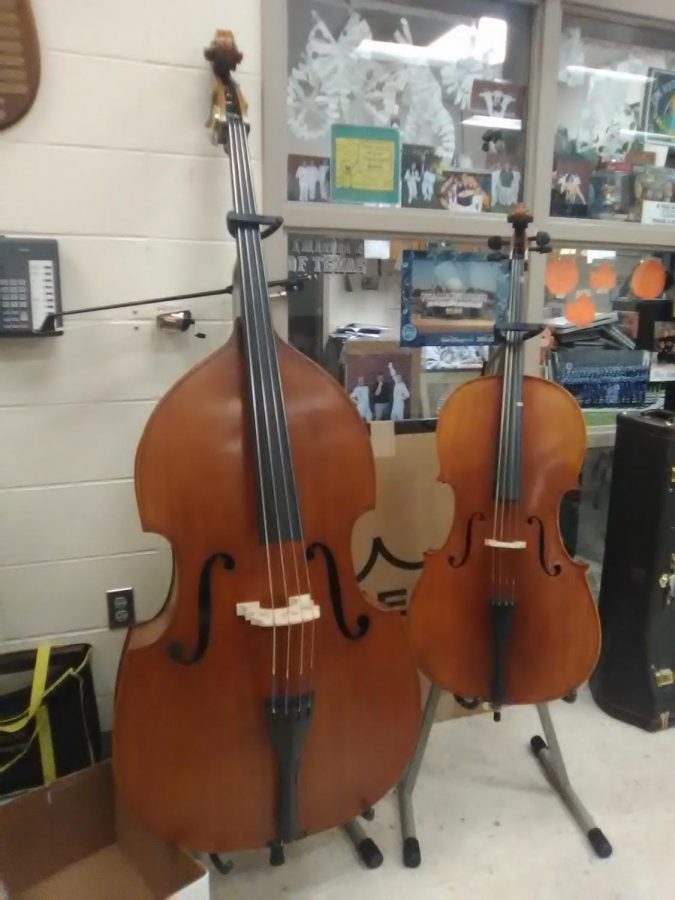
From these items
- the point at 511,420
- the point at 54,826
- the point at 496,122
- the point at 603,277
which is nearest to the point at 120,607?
the point at 54,826

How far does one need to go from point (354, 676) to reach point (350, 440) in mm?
448

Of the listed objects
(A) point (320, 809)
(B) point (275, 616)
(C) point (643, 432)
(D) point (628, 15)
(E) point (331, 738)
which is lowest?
(A) point (320, 809)

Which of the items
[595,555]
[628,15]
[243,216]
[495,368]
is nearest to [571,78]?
[628,15]

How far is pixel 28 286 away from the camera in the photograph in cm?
154

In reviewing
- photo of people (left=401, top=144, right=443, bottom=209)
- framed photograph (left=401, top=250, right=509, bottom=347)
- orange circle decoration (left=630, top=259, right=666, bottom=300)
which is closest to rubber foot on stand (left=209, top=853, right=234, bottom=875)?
framed photograph (left=401, top=250, right=509, bottom=347)

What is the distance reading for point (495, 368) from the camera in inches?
67.6

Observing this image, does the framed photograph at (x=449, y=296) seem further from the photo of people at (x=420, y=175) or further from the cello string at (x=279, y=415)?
the cello string at (x=279, y=415)

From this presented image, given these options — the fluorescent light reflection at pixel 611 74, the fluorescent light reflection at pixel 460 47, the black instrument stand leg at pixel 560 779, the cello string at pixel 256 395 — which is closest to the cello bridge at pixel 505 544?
the black instrument stand leg at pixel 560 779

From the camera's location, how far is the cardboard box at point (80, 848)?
1423mm

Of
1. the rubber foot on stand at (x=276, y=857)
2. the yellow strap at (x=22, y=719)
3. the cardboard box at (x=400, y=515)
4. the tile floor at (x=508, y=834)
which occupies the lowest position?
the tile floor at (x=508, y=834)

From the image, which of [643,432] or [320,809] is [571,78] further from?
[320,809]

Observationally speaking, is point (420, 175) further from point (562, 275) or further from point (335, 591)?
point (335, 591)

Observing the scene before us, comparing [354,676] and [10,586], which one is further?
[10,586]

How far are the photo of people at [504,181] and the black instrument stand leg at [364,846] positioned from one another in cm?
167
